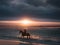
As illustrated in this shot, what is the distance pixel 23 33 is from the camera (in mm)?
23219

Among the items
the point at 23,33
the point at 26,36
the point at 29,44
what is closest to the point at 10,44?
the point at 29,44

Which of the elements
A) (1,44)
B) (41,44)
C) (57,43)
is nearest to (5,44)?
(1,44)

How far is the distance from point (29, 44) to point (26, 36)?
577 centimetres

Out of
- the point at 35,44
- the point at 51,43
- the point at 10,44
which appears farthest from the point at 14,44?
the point at 51,43

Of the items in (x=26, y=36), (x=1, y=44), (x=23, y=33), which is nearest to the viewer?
(x=1, y=44)

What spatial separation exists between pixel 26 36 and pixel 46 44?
5.85 metres

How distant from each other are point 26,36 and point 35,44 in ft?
19.3

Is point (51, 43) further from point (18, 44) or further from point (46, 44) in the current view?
point (18, 44)

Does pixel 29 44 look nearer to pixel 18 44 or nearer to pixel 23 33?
pixel 18 44

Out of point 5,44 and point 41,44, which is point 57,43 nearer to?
point 41,44

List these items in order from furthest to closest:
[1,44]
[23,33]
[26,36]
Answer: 1. [26,36]
2. [23,33]
3. [1,44]

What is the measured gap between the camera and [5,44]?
18828mm

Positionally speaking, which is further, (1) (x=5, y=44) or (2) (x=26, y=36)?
(2) (x=26, y=36)

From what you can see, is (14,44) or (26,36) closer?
(14,44)
